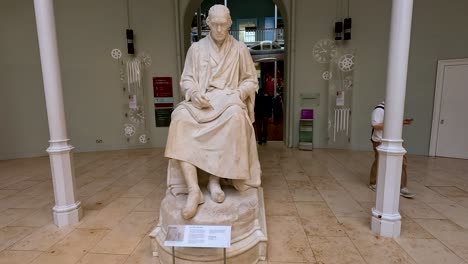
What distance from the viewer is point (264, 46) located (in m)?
13.5

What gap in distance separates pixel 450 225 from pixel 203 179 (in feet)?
7.91

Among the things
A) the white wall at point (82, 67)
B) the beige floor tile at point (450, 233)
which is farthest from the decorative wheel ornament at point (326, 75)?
the beige floor tile at point (450, 233)

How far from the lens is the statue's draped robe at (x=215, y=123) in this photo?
2.12 metres

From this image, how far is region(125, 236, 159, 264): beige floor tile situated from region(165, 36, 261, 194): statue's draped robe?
0.52 m

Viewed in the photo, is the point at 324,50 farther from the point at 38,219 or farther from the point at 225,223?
the point at 38,219

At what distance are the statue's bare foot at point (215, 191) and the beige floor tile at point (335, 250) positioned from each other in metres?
0.88

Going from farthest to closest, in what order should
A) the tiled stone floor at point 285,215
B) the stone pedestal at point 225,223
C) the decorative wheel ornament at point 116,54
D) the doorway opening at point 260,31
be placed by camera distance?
the doorway opening at point 260,31 < the decorative wheel ornament at point 116,54 < the tiled stone floor at point 285,215 < the stone pedestal at point 225,223

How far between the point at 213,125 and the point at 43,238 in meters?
1.87

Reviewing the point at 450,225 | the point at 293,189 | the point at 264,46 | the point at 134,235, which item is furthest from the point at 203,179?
the point at 264,46

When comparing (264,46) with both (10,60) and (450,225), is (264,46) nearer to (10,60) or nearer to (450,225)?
(10,60)

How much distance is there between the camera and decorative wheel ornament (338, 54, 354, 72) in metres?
5.53

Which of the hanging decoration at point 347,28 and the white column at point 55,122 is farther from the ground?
the hanging decoration at point 347,28

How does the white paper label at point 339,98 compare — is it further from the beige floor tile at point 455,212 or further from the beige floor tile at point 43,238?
the beige floor tile at point 43,238

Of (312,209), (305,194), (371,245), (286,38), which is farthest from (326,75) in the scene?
(371,245)
